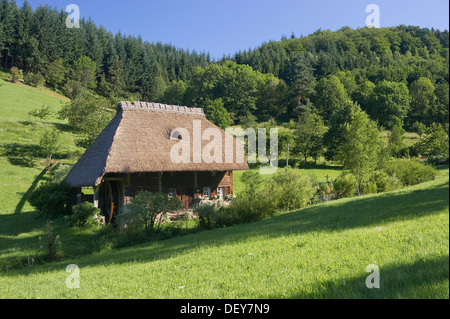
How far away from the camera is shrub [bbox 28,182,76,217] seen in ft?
56.9

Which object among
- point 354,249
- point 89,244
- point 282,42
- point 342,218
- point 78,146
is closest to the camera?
point 354,249

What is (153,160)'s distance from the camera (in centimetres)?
1744

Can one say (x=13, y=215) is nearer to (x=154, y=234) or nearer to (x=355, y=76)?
(x=154, y=234)

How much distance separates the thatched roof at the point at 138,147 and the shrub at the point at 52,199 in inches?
27.8

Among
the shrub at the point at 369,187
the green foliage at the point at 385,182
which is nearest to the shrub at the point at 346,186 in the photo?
the shrub at the point at 369,187

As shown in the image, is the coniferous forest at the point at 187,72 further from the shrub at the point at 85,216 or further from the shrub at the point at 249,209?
the shrub at the point at 85,216

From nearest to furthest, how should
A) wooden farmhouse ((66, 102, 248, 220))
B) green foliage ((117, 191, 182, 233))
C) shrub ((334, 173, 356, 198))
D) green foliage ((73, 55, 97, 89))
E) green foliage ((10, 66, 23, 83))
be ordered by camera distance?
green foliage ((117, 191, 182, 233)) < wooden farmhouse ((66, 102, 248, 220)) < shrub ((334, 173, 356, 198)) < green foliage ((10, 66, 23, 83)) < green foliage ((73, 55, 97, 89))

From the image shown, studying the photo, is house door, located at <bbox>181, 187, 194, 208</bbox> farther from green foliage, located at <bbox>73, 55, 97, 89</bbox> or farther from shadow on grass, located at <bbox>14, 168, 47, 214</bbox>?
green foliage, located at <bbox>73, 55, 97, 89</bbox>

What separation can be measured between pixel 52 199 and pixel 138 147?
18.1 ft

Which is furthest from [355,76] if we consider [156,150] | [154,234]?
[154,234]

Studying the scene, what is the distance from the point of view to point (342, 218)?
30.5ft

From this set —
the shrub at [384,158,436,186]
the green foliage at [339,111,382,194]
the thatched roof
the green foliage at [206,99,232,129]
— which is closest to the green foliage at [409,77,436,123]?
the thatched roof
